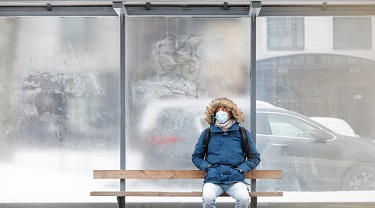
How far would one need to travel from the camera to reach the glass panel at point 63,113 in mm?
8750

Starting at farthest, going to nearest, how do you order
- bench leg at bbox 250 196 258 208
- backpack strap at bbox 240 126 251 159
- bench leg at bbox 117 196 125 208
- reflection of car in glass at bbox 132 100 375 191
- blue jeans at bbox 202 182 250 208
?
reflection of car in glass at bbox 132 100 375 191 < bench leg at bbox 117 196 125 208 < bench leg at bbox 250 196 258 208 < backpack strap at bbox 240 126 251 159 < blue jeans at bbox 202 182 250 208

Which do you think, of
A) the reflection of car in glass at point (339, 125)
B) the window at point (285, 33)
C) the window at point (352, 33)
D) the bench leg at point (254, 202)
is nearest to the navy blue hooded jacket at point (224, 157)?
the bench leg at point (254, 202)

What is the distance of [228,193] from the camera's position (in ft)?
25.7

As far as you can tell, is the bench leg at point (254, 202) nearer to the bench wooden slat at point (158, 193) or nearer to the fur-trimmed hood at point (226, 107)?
the bench wooden slat at point (158, 193)

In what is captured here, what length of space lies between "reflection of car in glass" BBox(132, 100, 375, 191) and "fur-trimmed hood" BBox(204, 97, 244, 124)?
2.17 ft

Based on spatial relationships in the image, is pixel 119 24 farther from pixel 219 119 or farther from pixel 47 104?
pixel 219 119

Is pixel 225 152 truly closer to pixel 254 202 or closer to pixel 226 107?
pixel 226 107

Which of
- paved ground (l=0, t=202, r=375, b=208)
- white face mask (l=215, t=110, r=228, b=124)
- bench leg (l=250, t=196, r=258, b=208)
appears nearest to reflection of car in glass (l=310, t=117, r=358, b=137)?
paved ground (l=0, t=202, r=375, b=208)

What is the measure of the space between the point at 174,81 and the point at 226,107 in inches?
39.7

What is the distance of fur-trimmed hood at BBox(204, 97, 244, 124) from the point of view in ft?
26.2

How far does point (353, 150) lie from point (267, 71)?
139 cm

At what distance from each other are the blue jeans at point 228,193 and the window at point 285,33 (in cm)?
188

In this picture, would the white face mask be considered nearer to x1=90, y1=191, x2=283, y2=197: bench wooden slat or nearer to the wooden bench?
the wooden bench

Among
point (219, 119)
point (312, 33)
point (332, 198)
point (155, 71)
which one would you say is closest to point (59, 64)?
point (155, 71)
